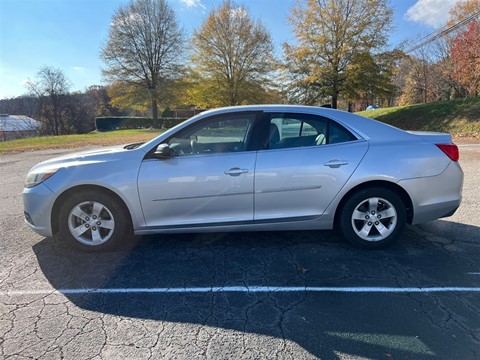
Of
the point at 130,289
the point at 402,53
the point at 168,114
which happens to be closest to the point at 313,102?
the point at 402,53

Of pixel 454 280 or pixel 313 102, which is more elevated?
pixel 313 102

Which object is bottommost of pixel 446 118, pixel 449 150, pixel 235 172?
pixel 235 172

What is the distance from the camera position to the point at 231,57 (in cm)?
2858

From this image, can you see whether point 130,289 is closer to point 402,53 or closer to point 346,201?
point 346,201

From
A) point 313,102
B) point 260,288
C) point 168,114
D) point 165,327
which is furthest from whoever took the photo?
point 168,114

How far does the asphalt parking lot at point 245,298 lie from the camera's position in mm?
2143

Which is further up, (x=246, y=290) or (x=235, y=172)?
(x=235, y=172)

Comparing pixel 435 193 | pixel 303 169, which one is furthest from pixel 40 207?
pixel 435 193

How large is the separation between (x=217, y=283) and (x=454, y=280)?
2221 millimetres

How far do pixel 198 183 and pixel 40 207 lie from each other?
5.80 feet

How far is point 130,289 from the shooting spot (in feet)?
9.37

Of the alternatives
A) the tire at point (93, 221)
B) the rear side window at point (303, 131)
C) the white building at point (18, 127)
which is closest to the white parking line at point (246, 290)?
the tire at point (93, 221)

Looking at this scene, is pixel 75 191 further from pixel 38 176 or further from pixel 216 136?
pixel 216 136

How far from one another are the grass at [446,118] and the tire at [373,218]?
14.4 metres
